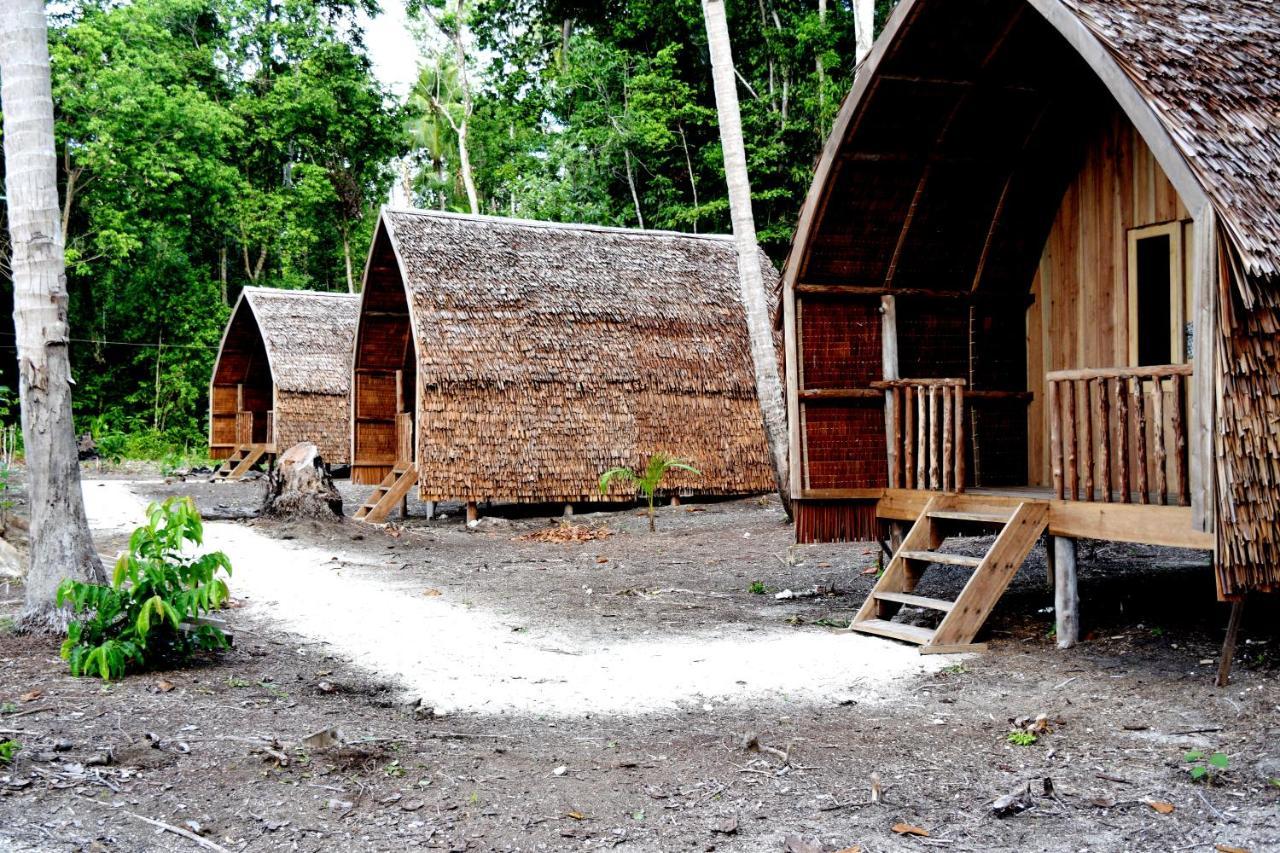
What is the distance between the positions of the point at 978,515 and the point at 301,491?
32.2 ft

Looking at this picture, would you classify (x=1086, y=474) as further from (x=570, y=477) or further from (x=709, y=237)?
(x=709, y=237)

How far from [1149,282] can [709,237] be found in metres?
11.7

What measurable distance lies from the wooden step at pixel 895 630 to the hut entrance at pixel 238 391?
74.0 feet

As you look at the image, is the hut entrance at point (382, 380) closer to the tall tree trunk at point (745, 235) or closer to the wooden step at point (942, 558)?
the tall tree trunk at point (745, 235)

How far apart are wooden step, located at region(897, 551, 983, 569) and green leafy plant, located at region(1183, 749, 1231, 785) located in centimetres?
232

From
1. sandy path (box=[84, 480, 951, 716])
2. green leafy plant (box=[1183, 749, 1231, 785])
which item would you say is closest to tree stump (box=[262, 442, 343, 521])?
sandy path (box=[84, 480, 951, 716])

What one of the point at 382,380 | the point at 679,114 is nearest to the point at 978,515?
the point at 382,380

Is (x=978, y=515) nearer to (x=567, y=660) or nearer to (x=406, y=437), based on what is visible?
(x=567, y=660)

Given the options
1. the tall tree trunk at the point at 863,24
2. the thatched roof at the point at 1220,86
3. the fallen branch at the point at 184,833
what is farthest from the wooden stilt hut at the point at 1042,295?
the tall tree trunk at the point at 863,24

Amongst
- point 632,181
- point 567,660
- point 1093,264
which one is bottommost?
point 567,660

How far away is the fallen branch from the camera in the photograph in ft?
12.4

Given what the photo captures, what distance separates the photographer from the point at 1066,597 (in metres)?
6.73

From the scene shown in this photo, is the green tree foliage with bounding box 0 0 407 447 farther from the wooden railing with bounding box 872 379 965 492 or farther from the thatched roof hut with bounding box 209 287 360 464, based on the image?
the wooden railing with bounding box 872 379 965 492

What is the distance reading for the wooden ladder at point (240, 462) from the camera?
25719mm
